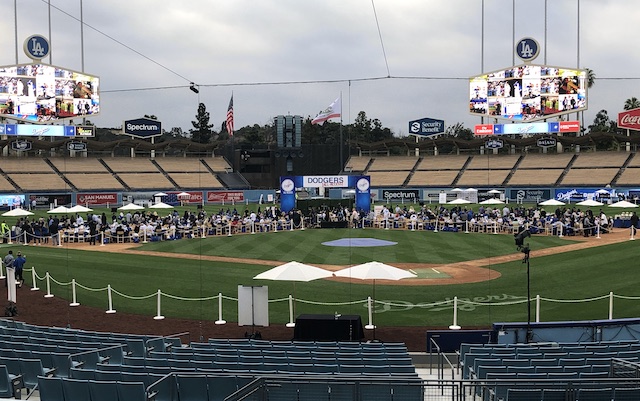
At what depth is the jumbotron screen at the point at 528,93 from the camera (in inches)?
2773

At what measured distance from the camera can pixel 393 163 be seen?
85.1 metres

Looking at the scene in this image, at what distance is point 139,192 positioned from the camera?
229 feet

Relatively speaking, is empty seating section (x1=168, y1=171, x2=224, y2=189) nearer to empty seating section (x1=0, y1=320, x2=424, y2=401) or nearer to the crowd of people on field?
the crowd of people on field

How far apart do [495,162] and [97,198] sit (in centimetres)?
5185

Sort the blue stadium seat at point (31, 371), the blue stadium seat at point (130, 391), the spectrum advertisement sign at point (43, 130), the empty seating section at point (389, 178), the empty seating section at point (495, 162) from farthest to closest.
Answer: the empty seating section at point (389, 178) < the empty seating section at point (495, 162) < the spectrum advertisement sign at point (43, 130) < the blue stadium seat at point (31, 371) < the blue stadium seat at point (130, 391)

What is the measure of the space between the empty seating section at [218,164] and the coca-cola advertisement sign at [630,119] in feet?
176

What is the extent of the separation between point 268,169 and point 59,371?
255 feet

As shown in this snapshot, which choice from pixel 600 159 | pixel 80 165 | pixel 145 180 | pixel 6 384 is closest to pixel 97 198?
pixel 145 180

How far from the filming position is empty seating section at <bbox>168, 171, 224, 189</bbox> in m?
77.1

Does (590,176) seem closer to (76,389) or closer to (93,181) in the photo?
(93,181)

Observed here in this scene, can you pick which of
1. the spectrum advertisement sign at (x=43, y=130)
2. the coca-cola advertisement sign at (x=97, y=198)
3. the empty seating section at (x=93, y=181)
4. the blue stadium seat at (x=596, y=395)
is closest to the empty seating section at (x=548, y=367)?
the blue stadium seat at (x=596, y=395)

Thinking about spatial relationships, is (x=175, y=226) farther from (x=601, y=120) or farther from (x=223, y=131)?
(x=601, y=120)

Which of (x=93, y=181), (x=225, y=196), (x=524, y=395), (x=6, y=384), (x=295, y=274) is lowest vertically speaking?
(x=6, y=384)

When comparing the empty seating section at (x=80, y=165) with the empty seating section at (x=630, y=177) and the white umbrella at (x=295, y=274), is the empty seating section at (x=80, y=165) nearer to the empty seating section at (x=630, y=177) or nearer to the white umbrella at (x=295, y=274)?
the white umbrella at (x=295, y=274)
